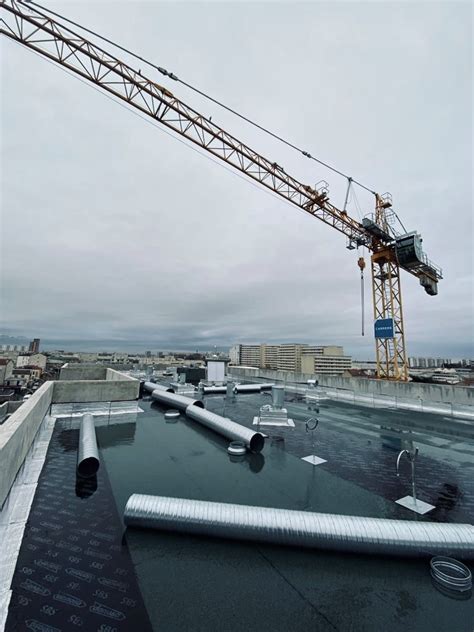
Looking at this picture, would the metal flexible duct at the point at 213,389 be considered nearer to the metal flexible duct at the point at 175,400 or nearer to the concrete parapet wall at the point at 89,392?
the metal flexible duct at the point at 175,400

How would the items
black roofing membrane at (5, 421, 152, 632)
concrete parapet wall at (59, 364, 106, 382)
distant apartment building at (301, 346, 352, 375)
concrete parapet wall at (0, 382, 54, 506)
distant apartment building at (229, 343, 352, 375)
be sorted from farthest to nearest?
1. distant apartment building at (229, 343, 352, 375)
2. distant apartment building at (301, 346, 352, 375)
3. concrete parapet wall at (59, 364, 106, 382)
4. concrete parapet wall at (0, 382, 54, 506)
5. black roofing membrane at (5, 421, 152, 632)

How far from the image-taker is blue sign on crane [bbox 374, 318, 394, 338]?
28266 mm

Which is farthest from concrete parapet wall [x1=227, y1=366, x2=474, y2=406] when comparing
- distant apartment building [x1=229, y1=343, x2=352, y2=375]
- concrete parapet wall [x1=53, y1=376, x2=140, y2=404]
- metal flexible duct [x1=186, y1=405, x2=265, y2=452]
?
distant apartment building [x1=229, y1=343, x2=352, y2=375]

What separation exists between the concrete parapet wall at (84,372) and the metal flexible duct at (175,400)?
370 inches

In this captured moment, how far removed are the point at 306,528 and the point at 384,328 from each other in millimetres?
28462

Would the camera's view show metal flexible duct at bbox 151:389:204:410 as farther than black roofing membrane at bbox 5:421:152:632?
Yes

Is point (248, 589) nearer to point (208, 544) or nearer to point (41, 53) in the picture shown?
point (208, 544)

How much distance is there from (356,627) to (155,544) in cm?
297

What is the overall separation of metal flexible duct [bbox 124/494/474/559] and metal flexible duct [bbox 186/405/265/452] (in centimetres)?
391

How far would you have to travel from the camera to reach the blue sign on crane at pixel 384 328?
28266 millimetres

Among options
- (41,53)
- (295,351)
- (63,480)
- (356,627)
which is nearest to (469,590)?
(356,627)

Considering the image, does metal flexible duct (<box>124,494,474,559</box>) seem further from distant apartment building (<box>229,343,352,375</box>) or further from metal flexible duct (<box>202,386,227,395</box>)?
distant apartment building (<box>229,343,352,375</box>)

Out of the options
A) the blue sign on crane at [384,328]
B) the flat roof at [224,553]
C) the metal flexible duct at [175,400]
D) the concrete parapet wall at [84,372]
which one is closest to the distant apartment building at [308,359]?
the blue sign on crane at [384,328]

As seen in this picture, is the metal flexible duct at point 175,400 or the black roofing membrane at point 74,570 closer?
the black roofing membrane at point 74,570
